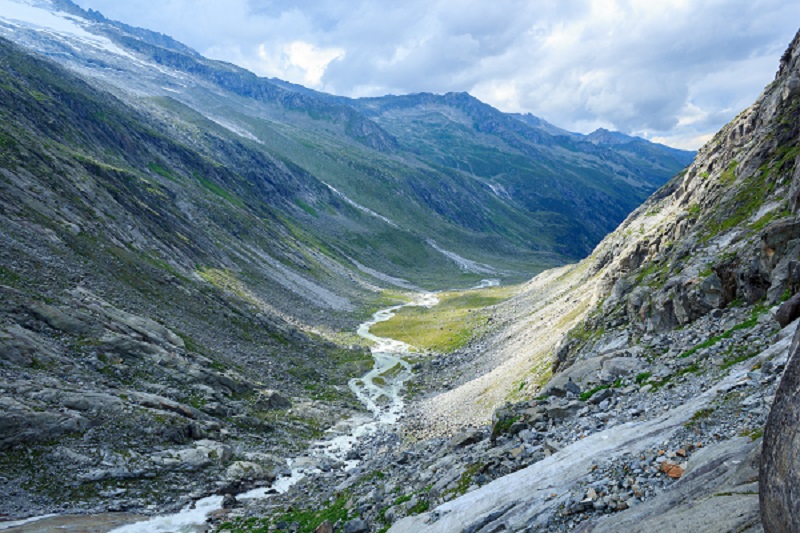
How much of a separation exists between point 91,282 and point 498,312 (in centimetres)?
8529

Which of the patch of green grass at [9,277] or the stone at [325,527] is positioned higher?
the patch of green grass at [9,277]

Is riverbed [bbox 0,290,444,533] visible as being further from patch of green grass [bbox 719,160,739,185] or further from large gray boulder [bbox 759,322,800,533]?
patch of green grass [bbox 719,160,739,185]

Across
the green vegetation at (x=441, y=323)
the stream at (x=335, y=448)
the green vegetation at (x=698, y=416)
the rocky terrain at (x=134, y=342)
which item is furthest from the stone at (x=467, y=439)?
the green vegetation at (x=441, y=323)

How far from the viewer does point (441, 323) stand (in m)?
117

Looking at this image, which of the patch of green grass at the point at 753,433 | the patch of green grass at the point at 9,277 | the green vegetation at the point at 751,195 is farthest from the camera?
the patch of green grass at the point at 9,277

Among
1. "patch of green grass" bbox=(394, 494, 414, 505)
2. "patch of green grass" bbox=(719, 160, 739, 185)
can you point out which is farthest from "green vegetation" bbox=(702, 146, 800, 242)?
"patch of green grass" bbox=(394, 494, 414, 505)

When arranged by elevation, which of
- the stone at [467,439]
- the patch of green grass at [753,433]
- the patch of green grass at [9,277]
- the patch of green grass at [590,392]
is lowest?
the stone at [467,439]

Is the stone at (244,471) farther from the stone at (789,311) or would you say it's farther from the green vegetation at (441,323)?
the green vegetation at (441,323)

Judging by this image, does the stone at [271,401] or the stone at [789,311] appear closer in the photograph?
the stone at [789,311]

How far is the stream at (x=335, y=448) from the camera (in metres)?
26.7

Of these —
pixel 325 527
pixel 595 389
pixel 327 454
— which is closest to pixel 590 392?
pixel 595 389

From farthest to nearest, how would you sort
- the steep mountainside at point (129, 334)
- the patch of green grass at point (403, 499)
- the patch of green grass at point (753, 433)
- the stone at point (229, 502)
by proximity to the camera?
the steep mountainside at point (129, 334)
the stone at point (229, 502)
the patch of green grass at point (403, 499)
the patch of green grass at point (753, 433)

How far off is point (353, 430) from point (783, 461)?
4826 centimetres

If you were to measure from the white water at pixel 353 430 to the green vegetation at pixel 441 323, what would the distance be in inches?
210
